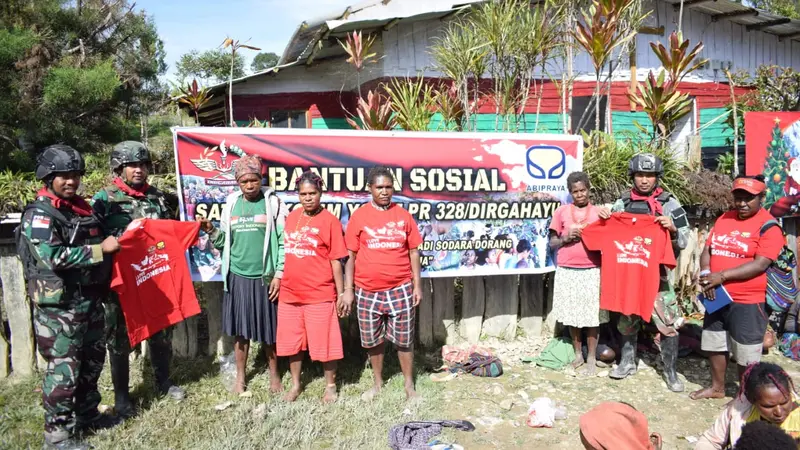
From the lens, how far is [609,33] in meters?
6.70

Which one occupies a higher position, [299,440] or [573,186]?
[573,186]

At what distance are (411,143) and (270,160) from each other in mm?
1304

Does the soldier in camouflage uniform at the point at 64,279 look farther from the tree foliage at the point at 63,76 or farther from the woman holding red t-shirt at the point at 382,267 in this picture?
the tree foliage at the point at 63,76

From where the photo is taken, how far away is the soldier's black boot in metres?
4.41

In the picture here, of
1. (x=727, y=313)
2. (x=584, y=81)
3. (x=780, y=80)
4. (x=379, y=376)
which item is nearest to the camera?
(x=727, y=313)

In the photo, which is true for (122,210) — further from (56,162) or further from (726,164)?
(726,164)

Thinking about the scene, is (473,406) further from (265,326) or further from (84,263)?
(84,263)

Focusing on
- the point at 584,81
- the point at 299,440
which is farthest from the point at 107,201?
the point at 584,81

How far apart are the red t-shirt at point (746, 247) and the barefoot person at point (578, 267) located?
1.03m

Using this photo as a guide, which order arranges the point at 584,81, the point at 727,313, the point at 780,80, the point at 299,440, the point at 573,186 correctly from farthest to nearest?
the point at 584,81 < the point at 780,80 < the point at 573,186 < the point at 727,313 < the point at 299,440

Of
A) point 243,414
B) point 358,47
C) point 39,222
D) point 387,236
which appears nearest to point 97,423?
point 243,414

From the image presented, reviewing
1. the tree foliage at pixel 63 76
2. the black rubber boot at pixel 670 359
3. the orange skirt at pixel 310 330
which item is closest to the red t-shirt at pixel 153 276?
the orange skirt at pixel 310 330

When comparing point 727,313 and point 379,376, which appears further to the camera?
point 379,376

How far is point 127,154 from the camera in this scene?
13.3 feet
